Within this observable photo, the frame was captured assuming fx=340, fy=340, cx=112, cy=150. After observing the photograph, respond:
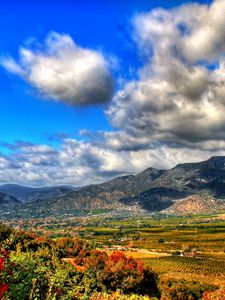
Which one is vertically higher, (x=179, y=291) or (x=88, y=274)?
(x=88, y=274)

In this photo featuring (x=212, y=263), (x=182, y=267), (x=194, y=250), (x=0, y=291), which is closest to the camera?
(x=0, y=291)

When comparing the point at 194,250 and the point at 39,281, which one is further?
the point at 194,250

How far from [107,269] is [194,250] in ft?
459

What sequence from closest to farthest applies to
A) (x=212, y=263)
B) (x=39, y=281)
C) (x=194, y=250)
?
(x=39, y=281) → (x=212, y=263) → (x=194, y=250)

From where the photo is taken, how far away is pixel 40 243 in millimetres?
94938

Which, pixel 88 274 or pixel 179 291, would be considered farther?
pixel 179 291

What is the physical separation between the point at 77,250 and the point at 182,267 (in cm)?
6302

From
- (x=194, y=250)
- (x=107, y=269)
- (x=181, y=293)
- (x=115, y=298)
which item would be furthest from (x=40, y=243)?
(x=194, y=250)

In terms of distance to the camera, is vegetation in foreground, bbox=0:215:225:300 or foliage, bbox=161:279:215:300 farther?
foliage, bbox=161:279:215:300

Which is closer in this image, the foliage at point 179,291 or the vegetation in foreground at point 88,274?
the vegetation in foreground at point 88,274

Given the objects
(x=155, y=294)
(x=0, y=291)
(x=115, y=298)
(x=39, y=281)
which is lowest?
(x=155, y=294)

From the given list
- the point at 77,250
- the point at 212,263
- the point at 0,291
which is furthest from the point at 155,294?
the point at 212,263

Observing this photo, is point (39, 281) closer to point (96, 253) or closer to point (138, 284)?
point (138, 284)

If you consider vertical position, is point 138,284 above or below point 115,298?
below
